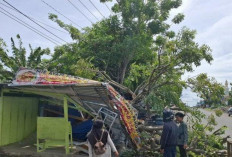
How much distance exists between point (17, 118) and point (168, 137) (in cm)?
660

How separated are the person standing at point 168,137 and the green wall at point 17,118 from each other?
6.08 meters

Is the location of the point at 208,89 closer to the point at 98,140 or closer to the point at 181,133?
the point at 181,133

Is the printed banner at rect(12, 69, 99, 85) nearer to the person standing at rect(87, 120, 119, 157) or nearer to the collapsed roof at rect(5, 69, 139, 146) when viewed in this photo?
the collapsed roof at rect(5, 69, 139, 146)

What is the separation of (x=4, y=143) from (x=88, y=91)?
402 centimetres

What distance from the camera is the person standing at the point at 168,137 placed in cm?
656

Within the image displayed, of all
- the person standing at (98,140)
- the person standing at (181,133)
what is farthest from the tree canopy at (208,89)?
the person standing at (98,140)

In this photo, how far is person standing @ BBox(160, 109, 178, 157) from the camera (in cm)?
656

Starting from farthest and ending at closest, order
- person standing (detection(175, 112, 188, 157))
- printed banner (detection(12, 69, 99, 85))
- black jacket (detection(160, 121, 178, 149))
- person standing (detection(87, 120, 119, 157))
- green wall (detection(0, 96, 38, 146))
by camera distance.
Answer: green wall (detection(0, 96, 38, 146))
printed banner (detection(12, 69, 99, 85))
person standing (detection(175, 112, 188, 157))
black jacket (detection(160, 121, 178, 149))
person standing (detection(87, 120, 119, 157))

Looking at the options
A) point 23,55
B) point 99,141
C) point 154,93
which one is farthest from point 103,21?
point 99,141

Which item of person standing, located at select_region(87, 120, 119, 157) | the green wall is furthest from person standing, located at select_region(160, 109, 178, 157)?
the green wall

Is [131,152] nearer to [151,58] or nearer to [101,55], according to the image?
[101,55]

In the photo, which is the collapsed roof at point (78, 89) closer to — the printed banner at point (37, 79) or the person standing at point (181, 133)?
the printed banner at point (37, 79)

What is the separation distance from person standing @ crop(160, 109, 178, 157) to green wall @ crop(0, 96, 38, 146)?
20.0 ft

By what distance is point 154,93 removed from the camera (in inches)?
408
